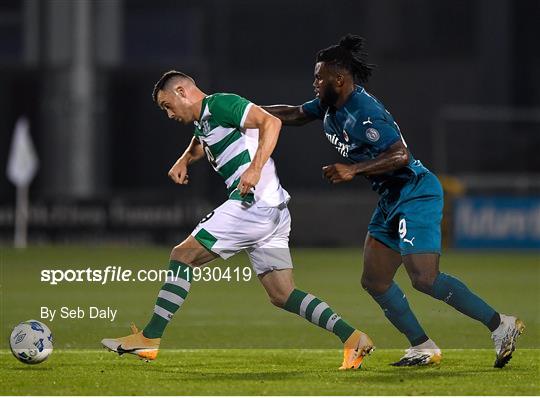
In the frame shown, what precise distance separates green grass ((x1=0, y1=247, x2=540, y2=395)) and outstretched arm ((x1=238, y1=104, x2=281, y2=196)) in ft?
3.59

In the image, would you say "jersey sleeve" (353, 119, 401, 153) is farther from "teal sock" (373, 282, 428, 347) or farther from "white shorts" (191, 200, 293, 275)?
"teal sock" (373, 282, 428, 347)

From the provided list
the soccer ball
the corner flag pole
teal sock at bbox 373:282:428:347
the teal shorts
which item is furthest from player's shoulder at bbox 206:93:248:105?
the corner flag pole

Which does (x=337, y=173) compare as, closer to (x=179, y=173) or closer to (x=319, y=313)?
(x=319, y=313)

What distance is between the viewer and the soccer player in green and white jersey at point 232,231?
7.93m

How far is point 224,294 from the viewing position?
1469cm

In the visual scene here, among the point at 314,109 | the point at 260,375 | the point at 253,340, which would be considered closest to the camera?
the point at 260,375

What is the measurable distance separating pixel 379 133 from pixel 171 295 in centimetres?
152

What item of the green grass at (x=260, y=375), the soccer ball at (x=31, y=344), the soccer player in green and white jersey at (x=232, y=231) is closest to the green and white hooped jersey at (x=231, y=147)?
the soccer player in green and white jersey at (x=232, y=231)

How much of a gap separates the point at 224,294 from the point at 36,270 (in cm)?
354

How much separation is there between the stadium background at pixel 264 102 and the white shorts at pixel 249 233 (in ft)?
26.5

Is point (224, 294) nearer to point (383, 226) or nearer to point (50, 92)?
point (383, 226)

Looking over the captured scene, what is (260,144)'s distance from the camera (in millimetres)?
7629

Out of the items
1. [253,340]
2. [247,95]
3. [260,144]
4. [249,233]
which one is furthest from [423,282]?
[247,95]

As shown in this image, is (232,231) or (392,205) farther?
(392,205)
